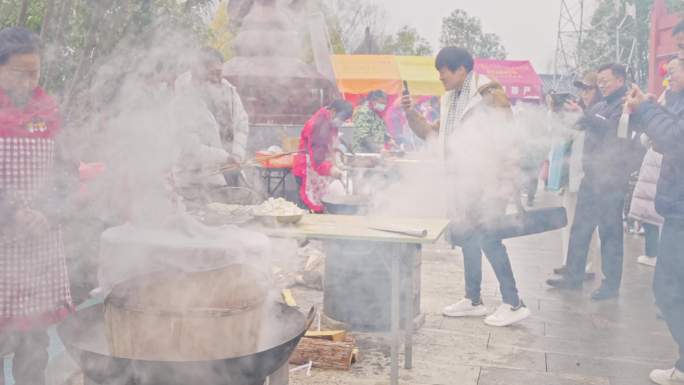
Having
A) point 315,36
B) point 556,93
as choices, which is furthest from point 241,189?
point 556,93

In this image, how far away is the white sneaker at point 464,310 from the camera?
514 cm

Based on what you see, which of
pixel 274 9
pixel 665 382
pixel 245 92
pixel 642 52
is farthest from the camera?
pixel 642 52

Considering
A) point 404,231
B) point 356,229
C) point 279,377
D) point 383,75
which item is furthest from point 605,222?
point 383,75

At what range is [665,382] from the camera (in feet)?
12.6

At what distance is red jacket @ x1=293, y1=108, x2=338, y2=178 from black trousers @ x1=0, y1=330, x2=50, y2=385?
4.85 metres

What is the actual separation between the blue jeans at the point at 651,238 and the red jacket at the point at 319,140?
3.73 m

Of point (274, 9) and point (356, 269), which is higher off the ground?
point (274, 9)

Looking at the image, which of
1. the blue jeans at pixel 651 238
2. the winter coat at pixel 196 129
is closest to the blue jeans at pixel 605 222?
the blue jeans at pixel 651 238

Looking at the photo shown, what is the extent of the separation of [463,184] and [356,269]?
110cm

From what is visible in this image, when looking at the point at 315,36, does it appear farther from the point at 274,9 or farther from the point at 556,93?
the point at 556,93

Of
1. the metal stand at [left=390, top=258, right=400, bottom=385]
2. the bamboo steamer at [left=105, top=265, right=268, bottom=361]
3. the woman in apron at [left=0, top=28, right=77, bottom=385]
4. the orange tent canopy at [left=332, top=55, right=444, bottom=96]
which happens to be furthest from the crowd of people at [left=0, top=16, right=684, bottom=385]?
the orange tent canopy at [left=332, top=55, right=444, bottom=96]

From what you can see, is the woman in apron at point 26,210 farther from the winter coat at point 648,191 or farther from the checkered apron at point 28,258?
the winter coat at point 648,191

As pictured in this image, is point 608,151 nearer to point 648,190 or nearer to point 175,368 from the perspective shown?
point 648,190

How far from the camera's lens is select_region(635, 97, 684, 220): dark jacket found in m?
3.54
